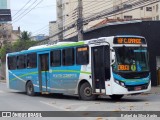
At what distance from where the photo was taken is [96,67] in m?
18.8

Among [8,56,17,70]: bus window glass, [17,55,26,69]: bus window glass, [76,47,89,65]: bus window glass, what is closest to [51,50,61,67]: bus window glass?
[76,47,89,65]: bus window glass

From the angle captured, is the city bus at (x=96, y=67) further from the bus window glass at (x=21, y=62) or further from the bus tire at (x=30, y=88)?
the bus window glass at (x=21, y=62)

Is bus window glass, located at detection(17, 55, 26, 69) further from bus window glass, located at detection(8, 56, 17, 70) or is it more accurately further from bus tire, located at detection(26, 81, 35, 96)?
bus tire, located at detection(26, 81, 35, 96)

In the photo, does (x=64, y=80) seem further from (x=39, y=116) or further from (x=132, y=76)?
(x=39, y=116)

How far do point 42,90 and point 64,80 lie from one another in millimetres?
2806

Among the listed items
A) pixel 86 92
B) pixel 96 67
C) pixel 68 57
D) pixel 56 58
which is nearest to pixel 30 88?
pixel 56 58

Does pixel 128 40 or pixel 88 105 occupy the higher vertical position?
pixel 128 40

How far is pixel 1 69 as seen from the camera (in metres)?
69.3

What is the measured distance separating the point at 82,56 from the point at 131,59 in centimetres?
262

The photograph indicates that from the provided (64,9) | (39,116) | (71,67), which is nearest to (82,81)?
(71,67)

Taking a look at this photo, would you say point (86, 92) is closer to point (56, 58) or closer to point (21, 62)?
point (56, 58)

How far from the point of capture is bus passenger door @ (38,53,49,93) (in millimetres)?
22875

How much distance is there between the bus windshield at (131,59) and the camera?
59.0 feet

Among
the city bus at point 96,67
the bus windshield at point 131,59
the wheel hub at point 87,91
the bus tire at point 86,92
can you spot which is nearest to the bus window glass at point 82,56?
the city bus at point 96,67
